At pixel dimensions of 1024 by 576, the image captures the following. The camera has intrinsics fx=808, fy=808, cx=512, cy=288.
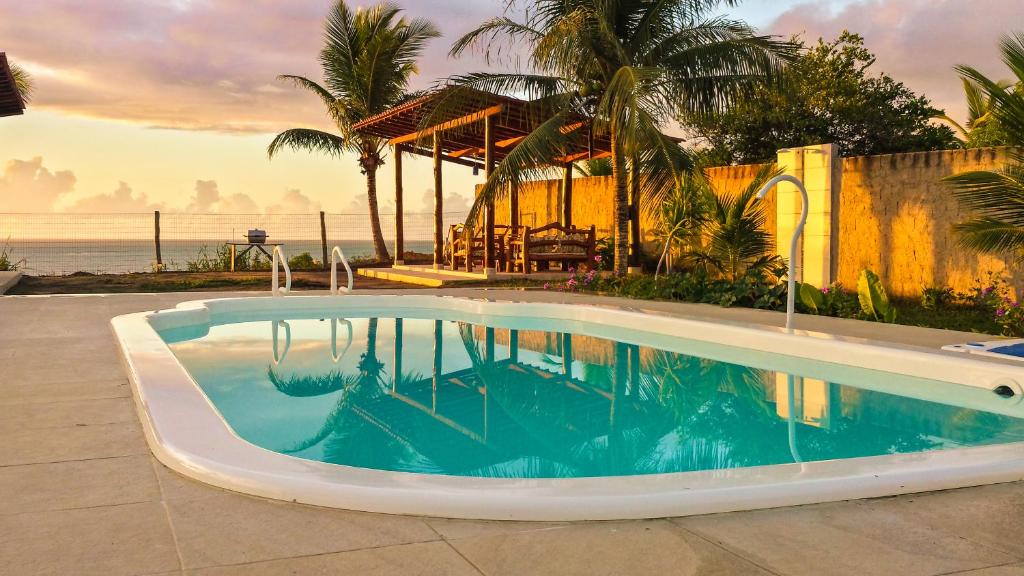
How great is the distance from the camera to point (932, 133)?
15.3 meters

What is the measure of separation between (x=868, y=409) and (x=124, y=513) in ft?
14.6

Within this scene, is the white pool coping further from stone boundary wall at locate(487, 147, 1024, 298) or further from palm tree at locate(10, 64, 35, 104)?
palm tree at locate(10, 64, 35, 104)

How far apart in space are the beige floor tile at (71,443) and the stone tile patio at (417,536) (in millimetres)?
19

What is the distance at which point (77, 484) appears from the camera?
2.90 metres

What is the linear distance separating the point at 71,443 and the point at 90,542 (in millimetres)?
1295

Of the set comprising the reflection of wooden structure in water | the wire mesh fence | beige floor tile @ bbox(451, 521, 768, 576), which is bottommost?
the reflection of wooden structure in water

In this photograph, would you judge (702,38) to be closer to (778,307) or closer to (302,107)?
(778,307)

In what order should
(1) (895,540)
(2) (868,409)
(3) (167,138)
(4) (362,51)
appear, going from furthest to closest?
(3) (167,138) → (4) (362,51) → (2) (868,409) → (1) (895,540)

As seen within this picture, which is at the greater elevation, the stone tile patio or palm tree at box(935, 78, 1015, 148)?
palm tree at box(935, 78, 1015, 148)

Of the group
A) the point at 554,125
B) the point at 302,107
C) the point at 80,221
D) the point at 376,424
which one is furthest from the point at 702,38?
the point at 80,221

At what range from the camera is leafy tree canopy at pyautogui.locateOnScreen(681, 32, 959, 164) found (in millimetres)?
15367

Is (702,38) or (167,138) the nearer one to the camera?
(702,38)

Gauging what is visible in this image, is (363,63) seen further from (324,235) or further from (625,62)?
(625,62)

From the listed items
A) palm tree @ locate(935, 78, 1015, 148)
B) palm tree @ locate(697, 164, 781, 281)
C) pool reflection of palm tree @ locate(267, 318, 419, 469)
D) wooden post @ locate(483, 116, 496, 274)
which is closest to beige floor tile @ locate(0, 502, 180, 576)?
pool reflection of palm tree @ locate(267, 318, 419, 469)
